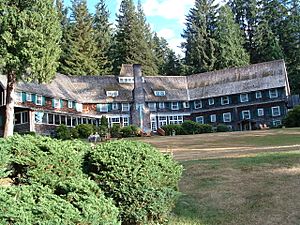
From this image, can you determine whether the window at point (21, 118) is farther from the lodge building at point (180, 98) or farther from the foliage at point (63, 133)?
the lodge building at point (180, 98)

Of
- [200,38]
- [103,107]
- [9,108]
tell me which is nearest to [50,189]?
[9,108]

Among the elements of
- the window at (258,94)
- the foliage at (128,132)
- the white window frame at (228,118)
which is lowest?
the foliage at (128,132)

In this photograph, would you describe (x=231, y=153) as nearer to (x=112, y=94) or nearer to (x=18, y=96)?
(x=18, y=96)

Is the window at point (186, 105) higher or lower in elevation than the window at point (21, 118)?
higher

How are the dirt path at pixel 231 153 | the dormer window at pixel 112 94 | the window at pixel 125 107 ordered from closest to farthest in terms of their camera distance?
1. the dirt path at pixel 231 153
2. the dormer window at pixel 112 94
3. the window at pixel 125 107

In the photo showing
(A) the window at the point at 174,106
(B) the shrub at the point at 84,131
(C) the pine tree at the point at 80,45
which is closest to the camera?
(B) the shrub at the point at 84,131

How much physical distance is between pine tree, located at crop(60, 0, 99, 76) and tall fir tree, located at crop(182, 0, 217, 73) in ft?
53.8

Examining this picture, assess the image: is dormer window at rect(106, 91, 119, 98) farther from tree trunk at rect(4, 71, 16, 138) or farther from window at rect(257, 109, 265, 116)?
tree trunk at rect(4, 71, 16, 138)

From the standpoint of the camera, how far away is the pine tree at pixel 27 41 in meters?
26.5

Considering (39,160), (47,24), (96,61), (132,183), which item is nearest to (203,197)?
(132,183)

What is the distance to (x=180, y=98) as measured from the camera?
54.3 meters

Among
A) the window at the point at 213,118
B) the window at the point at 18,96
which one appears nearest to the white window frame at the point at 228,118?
the window at the point at 213,118

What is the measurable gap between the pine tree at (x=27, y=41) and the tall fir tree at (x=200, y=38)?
38.8 metres

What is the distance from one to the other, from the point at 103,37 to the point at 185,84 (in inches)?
883
